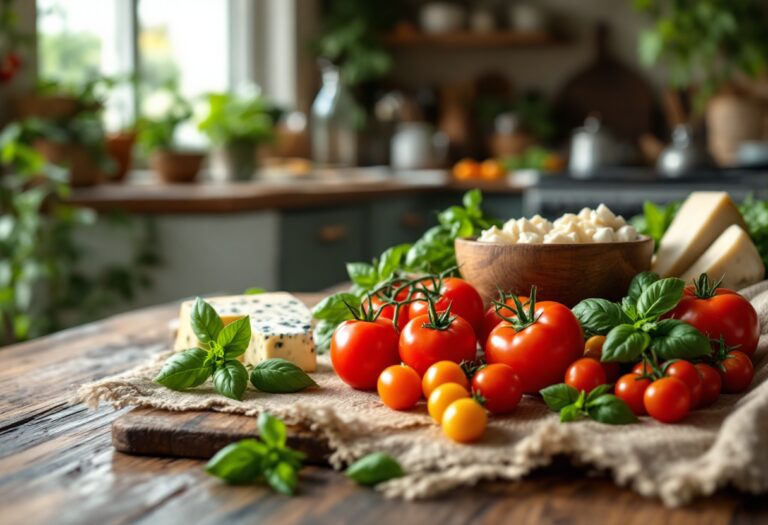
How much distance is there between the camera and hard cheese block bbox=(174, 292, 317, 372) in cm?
109

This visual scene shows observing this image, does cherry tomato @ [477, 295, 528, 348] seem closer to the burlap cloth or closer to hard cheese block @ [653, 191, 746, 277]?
the burlap cloth

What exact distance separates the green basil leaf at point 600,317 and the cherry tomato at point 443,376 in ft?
0.51

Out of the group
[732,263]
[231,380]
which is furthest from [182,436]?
[732,263]

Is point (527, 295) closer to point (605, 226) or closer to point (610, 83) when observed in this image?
point (605, 226)

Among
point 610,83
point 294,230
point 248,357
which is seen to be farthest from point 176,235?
point 610,83

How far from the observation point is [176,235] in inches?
111

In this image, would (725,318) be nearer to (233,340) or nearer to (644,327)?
(644,327)

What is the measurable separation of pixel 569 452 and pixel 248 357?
0.47 m

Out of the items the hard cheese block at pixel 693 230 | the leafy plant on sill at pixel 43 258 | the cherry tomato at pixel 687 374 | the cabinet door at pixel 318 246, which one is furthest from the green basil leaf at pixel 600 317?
the cabinet door at pixel 318 246

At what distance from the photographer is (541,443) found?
30.4 inches

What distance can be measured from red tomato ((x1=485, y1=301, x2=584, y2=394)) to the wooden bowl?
14cm

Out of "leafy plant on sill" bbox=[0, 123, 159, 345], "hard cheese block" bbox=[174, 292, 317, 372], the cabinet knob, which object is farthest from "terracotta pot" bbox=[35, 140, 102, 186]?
"hard cheese block" bbox=[174, 292, 317, 372]

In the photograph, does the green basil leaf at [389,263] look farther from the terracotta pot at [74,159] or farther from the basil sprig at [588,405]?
the terracotta pot at [74,159]

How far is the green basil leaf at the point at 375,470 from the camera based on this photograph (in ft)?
2.50
